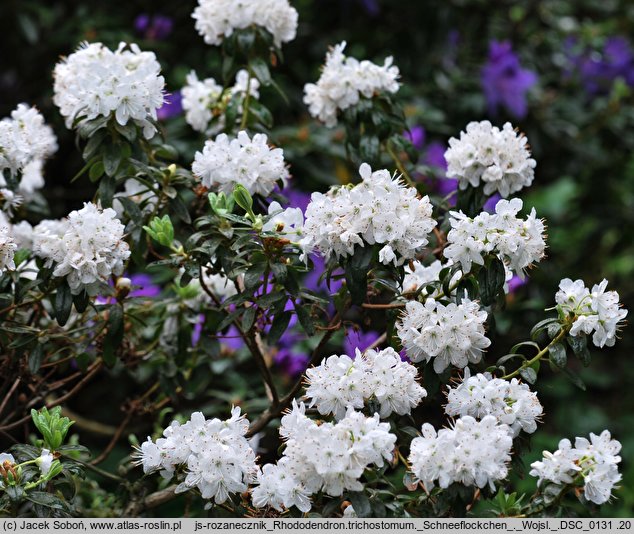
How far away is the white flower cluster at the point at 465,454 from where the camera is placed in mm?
1310

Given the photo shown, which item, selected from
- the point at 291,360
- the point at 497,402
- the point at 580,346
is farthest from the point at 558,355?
the point at 291,360

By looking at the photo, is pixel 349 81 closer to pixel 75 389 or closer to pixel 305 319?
pixel 305 319

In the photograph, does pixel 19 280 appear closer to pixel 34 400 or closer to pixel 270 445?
pixel 34 400

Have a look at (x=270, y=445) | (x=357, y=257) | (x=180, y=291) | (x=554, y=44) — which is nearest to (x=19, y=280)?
(x=180, y=291)

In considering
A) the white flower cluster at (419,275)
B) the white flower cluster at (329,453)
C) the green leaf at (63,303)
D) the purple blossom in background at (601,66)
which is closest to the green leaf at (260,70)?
the white flower cluster at (419,275)

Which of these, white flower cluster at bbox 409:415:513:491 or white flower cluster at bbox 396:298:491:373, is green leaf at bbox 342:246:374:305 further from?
white flower cluster at bbox 409:415:513:491

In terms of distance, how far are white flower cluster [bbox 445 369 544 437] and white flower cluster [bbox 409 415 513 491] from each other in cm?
10

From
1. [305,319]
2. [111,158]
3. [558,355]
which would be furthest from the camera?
[111,158]

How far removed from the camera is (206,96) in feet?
6.77

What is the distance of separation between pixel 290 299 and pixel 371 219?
28 cm

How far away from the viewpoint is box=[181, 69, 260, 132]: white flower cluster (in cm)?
206
